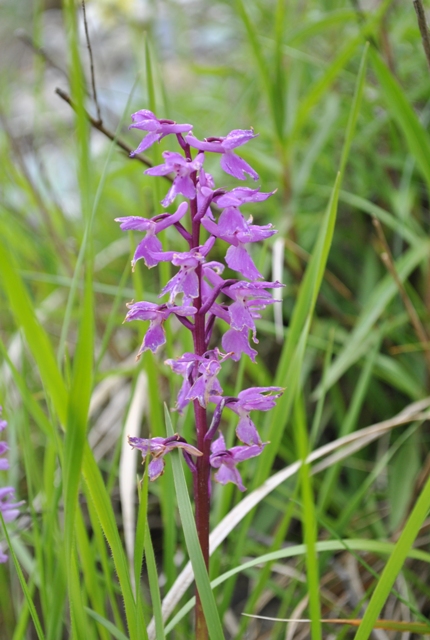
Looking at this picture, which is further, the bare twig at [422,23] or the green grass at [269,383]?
the bare twig at [422,23]

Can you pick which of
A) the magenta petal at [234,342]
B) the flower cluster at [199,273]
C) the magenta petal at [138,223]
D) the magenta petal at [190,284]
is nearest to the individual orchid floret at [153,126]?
the flower cluster at [199,273]

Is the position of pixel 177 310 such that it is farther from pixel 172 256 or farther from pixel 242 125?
pixel 242 125

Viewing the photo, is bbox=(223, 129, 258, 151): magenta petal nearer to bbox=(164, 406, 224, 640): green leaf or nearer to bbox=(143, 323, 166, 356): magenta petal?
bbox=(143, 323, 166, 356): magenta petal

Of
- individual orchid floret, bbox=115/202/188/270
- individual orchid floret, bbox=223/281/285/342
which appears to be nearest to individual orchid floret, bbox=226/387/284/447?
individual orchid floret, bbox=223/281/285/342

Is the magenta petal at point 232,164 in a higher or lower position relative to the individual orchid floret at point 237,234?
higher

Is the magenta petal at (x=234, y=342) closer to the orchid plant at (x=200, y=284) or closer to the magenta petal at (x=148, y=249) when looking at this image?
the orchid plant at (x=200, y=284)

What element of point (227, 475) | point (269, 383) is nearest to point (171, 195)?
point (227, 475)

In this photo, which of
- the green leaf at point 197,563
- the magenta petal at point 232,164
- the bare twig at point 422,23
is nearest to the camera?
the green leaf at point 197,563

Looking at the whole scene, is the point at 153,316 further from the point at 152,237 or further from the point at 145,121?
the point at 145,121
